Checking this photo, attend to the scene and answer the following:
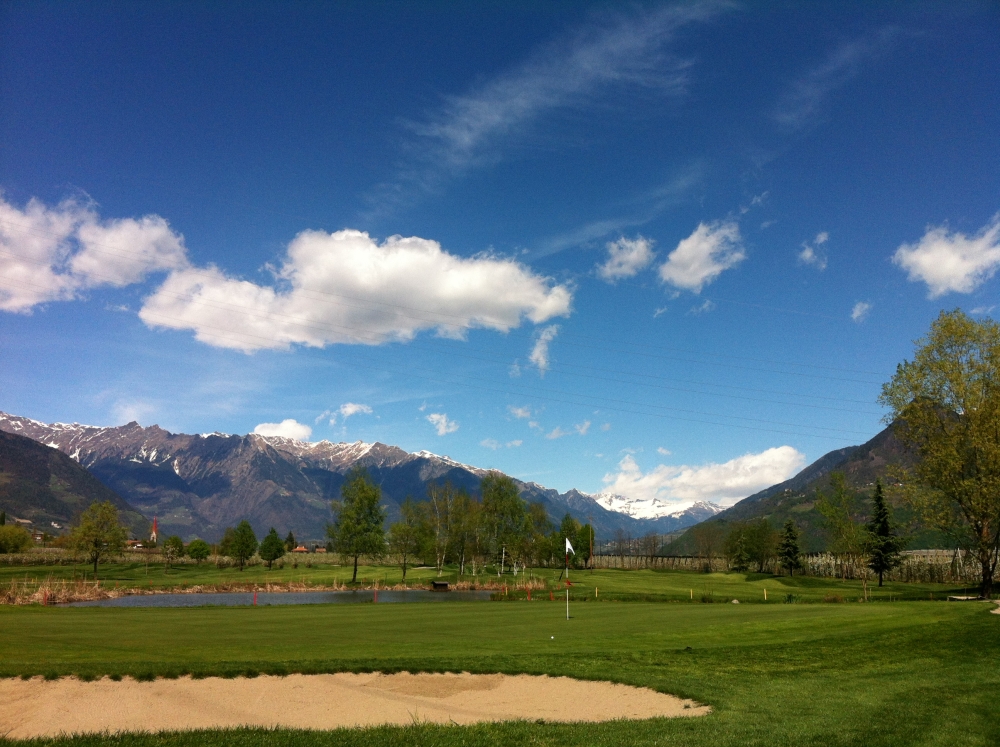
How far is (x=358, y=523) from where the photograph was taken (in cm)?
8431

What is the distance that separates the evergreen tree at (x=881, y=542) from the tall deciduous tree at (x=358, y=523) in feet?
190

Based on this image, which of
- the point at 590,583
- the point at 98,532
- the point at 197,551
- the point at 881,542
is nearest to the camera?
the point at 590,583

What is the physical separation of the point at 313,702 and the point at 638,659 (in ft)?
32.5

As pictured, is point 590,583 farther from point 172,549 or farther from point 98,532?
point 172,549

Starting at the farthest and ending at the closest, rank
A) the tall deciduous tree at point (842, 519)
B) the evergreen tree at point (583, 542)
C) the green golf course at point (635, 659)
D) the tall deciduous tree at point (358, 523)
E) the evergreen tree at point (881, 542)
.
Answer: the evergreen tree at point (583, 542)
the tall deciduous tree at point (358, 523)
the evergreen tree at point (881, 542)
the tall deciduous tree at point (842, 519)
the green golf course at point (635, 659)

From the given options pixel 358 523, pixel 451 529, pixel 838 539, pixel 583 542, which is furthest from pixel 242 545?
pixel 838 539

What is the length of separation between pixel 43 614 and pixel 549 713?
3154 cm

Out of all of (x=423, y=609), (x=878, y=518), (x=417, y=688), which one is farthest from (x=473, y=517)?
(x=417, y=688)

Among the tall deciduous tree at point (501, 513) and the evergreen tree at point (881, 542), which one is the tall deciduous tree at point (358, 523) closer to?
the tall deciduous tree at point (501, 513)

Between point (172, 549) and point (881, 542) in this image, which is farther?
point (172, 549)

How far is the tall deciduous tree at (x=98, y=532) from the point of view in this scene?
8525cm

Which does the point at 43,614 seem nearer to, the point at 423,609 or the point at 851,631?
the point at 423,609

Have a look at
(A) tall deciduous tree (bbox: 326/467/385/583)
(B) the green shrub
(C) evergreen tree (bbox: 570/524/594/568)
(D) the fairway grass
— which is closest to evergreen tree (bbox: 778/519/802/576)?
(C) evergreen tree (bbox: 570/524/594/568)

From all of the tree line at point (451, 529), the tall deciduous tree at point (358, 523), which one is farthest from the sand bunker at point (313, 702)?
the tall deciduous tree at point (358, 523)
